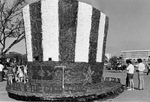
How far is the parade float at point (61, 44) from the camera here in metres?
7.51

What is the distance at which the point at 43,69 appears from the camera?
759 centimetres

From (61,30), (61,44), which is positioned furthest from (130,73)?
(61,30)

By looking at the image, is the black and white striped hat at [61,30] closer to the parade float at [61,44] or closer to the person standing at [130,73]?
the parade float at [61,44]

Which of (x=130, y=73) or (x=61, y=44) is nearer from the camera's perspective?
(x=61, y=44)

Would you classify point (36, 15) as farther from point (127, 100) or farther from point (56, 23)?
point (127, 100)

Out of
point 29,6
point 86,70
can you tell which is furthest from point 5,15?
point 86,70

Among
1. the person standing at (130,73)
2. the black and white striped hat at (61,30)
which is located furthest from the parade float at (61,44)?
the person standing at (130,73)

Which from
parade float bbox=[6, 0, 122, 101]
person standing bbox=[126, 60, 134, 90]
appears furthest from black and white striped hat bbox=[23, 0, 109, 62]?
person standing bbox=[126, 60, 134, 90]

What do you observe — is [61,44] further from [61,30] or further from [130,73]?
[130,73]

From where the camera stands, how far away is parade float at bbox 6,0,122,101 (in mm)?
7508

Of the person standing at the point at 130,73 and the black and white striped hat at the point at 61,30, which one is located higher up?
the black and white striped hat at the point at 61,30

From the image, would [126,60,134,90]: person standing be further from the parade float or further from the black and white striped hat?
the black and white striped hat

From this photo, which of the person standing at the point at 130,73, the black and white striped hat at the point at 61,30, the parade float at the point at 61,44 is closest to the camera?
the parade float at the point at 61,44

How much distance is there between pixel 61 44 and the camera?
764 cm
